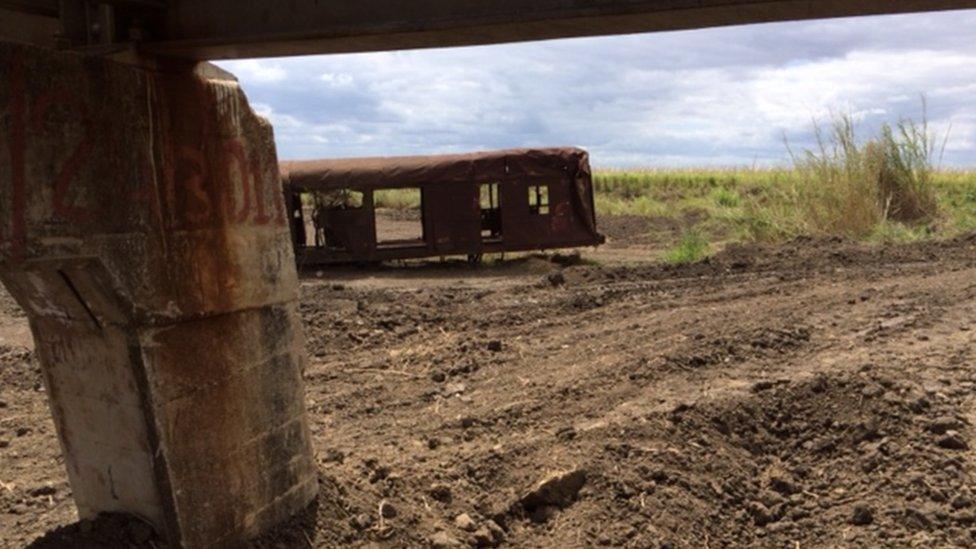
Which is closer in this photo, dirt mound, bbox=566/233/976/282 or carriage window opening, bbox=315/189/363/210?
dirt mound, bbox=566/233/976/282

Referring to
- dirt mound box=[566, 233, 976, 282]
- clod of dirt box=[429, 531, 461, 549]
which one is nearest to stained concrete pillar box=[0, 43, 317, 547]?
clod of dirt box=[429, 531, 461, 549]

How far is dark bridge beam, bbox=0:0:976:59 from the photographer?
288 cm

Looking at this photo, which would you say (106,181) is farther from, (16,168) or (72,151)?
(16,168)

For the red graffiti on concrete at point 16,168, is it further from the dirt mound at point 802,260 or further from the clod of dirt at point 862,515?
the dirt mound at point 802,260

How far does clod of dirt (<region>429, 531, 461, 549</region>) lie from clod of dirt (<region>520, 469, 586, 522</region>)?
0.48 m

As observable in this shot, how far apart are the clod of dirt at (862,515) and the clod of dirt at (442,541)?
181 centimetres

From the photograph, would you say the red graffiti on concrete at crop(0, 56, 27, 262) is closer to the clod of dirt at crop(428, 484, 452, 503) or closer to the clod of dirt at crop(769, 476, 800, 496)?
the clod of dirt at crop(428, 484, 452, 503)

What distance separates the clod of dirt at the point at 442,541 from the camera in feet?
13.3

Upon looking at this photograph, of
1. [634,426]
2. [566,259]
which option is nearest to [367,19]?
[634,426]

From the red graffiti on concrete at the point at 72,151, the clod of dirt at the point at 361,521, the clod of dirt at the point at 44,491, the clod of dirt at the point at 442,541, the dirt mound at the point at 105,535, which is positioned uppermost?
the red graffiti on concrete at the point at 72,151

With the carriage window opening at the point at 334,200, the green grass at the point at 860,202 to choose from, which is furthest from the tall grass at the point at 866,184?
the carriage window opening at the point at 334,200

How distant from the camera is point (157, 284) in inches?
135

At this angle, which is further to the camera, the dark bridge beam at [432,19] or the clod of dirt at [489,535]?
the clod of dirt at [489,535]

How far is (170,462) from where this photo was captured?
11.4ft
